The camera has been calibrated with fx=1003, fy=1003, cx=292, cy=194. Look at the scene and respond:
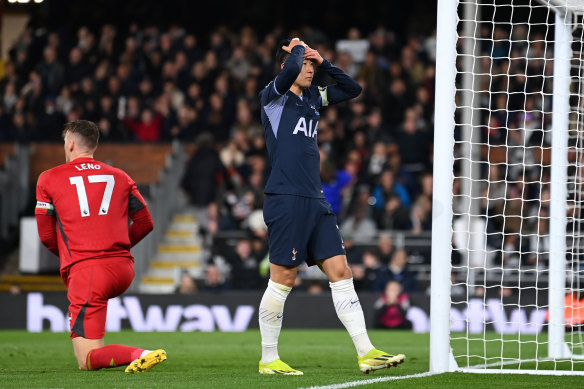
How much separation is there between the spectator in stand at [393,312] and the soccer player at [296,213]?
7.63 m

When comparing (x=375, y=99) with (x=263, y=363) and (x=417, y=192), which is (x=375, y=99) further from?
(x=263, y=363)

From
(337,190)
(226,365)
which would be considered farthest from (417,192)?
(226,365)

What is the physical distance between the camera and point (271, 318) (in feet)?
22.2

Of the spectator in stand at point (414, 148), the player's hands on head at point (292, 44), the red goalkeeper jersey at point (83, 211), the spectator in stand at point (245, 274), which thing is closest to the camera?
the player's hands on head at point (292, 44)

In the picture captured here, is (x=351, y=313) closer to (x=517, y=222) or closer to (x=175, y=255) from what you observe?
(x=517, y=222)

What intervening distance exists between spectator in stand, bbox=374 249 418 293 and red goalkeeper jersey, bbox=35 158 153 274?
833 centimetres

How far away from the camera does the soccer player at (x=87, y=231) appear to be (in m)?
6.70

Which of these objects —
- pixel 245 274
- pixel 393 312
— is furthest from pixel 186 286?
pixel 393 312

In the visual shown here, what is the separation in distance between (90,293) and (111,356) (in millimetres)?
476

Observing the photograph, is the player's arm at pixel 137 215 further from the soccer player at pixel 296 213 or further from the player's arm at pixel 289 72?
the player's arm at pixel 289 72

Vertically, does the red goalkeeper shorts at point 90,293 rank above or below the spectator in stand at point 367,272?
above

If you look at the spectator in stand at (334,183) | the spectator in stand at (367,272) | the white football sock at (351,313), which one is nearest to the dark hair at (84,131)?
the white football sock at (351,313)

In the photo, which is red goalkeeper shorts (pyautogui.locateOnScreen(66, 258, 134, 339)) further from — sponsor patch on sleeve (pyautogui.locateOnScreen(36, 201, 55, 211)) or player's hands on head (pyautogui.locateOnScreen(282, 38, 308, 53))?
player's hands on head (pyautogui.locateOnScreen(282, 38, 308, 53))

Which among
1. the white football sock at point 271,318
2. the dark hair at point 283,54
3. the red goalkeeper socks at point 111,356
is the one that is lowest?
the red goalkeeper socks at point 111,356
